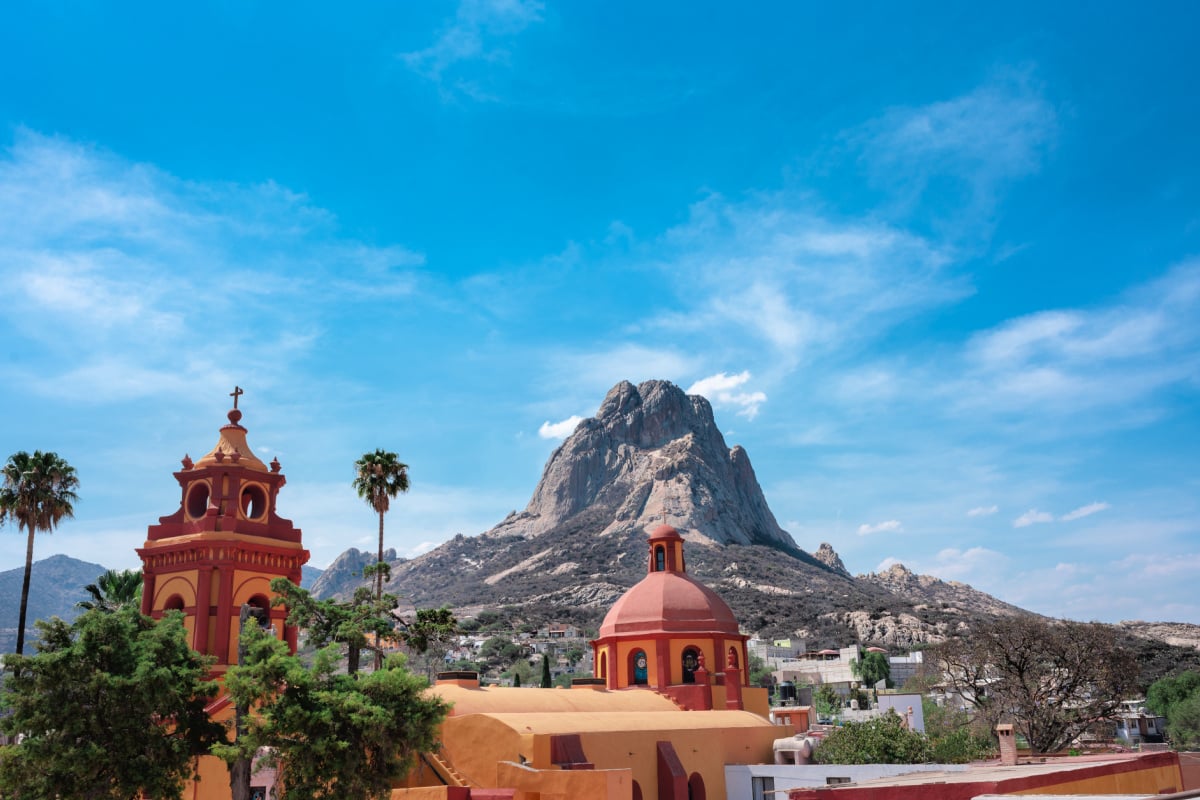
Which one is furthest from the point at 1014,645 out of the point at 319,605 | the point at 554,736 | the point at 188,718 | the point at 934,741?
the point at 188,718

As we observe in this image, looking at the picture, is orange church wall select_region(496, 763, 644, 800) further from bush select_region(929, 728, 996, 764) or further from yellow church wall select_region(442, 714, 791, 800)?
bush select_region(929, 728, 996, 764)

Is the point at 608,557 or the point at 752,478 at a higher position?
the point at 752,478

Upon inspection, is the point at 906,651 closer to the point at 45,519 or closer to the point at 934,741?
the point at 934,741

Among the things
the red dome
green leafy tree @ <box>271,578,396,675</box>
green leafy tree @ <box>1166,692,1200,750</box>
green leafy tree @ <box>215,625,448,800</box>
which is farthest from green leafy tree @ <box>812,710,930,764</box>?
green leafy tree @ <box>1166,692,1200,750</box>

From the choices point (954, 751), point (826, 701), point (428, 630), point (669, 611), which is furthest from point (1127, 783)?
point (826, 701)

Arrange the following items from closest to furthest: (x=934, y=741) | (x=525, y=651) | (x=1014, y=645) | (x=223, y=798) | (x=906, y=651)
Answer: (x=223, y=798)
(x=934, y=741)
(x=1014, y=645)
(x=525, y=651)
(x=906, y=651)

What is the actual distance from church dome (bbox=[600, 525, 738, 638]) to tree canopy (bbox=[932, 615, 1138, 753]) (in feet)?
49.4

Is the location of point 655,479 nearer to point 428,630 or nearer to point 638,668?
point 638,668

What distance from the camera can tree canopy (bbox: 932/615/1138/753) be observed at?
1800 inches

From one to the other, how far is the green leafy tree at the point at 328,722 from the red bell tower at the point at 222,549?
635cm

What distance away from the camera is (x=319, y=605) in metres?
28.3

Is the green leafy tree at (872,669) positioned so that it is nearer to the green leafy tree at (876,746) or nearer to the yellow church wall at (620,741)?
the green leafy tree at (876,746)

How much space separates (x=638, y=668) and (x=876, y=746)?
1051 cm

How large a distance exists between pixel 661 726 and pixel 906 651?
289 feet
